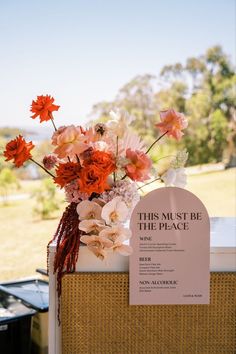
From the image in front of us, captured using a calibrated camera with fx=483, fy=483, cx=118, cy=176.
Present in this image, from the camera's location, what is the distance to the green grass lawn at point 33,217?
3.97 metres

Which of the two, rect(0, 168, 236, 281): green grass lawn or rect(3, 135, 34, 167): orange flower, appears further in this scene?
rect(0, 168, 236, 281): green grass lawn

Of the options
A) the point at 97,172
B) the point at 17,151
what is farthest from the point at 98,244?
the point at 17,151

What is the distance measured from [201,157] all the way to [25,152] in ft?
11.8

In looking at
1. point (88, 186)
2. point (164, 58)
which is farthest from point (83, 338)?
point (164, 58)

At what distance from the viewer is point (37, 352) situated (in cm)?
174

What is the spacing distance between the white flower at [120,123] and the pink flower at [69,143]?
8cm

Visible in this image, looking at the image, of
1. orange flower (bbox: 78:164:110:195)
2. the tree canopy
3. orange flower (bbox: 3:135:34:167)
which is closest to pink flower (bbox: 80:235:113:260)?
orange flower (bbox: 78:164:110:195)

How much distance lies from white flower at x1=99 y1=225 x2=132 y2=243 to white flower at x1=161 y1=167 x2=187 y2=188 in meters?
Result: 0.16

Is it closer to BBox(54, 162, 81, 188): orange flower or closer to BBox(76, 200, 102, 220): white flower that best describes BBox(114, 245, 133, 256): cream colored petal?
BBox(76, 200, 102, 220): white flower

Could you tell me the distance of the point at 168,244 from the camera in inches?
43.0

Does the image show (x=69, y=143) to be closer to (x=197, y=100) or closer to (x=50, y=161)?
(x=50, y=161)

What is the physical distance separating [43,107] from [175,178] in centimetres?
34

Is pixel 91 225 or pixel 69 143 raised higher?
pixel 69 143

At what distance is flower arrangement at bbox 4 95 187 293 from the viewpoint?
3.37 feet
